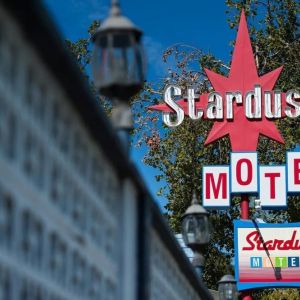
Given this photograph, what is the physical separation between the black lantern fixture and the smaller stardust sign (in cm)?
1698

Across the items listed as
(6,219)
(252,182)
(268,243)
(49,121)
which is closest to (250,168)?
(252,182)

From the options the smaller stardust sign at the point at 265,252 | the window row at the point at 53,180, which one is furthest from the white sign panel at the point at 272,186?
the window row at the point at 53,180

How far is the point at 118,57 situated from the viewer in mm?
5949

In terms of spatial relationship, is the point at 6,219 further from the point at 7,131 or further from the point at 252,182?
the point at 252,182

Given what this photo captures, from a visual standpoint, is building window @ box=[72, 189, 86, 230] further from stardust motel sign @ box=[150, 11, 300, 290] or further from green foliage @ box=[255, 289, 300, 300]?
green foliage @ box=[255, 289, 300, 300]

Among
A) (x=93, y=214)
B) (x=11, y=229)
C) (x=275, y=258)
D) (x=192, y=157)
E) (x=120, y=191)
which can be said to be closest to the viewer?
(x=11, y=229)

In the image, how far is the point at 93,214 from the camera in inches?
192

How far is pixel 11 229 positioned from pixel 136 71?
258 centimetres

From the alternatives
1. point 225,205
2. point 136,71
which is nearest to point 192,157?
point 225,205

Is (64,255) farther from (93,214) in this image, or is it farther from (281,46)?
(281,46)

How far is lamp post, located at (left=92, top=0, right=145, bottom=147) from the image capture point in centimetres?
590

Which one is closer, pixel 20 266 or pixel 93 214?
pixel 20 266

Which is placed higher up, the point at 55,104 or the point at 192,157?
→ the point at 192,157

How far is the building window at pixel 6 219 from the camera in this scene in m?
3.52
